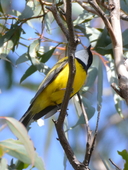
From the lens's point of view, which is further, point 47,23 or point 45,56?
point 45,56

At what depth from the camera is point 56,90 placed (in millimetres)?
2148

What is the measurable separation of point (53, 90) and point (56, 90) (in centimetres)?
2

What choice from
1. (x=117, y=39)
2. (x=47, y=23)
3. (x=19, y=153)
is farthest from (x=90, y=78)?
(x=19, y=153)

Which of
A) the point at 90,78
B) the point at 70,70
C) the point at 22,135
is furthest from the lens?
the point at 90,78

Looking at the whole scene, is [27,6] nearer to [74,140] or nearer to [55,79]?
[55,79]

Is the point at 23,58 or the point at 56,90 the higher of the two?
the point at 23,58

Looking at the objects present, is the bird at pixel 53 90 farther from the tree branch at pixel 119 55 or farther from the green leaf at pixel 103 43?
the tree branch at pixel 119 55

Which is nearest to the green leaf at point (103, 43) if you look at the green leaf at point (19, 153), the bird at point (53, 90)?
the bird at point (53, 90)

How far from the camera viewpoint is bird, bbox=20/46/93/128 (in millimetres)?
2123

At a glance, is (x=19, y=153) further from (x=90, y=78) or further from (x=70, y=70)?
(x=90, y=78)

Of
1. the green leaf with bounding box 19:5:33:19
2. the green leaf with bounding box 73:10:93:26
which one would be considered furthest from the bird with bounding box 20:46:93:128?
the green leaf with bounding box 19:5:33:19

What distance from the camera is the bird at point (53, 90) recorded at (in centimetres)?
212

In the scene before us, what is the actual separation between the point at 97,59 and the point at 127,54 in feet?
0.73

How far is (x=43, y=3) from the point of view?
221 centimetres
